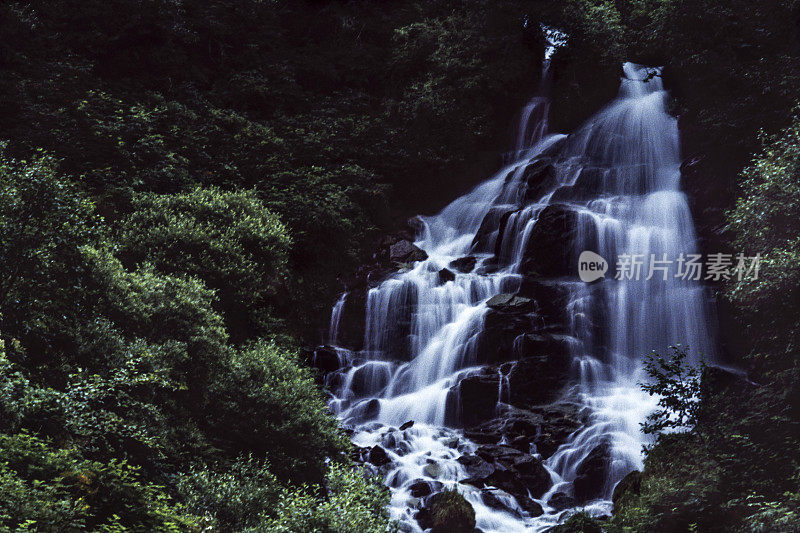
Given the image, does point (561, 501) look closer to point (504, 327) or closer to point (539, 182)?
point (504, 327)

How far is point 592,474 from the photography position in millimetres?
14859

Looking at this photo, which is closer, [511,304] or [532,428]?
[532,428]

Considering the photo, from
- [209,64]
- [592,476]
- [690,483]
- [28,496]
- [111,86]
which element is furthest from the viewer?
[209,64]

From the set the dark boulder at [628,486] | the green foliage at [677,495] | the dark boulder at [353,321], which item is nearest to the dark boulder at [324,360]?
the dark boulder at [353,321]

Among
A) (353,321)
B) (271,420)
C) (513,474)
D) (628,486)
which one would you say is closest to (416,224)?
(353,321)

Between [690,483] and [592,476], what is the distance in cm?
383

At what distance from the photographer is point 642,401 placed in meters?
16.9

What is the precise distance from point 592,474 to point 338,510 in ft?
24.5

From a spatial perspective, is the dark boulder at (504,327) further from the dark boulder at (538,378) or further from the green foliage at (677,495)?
the green foliage at (677,495)

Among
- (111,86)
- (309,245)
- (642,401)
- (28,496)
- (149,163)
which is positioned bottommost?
(642,401)

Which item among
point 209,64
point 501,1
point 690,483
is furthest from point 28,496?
point 501,1

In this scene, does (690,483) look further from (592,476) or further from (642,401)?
(642,401)

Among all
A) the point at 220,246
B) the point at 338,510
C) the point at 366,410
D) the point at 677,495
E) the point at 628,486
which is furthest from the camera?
the point at 366,410

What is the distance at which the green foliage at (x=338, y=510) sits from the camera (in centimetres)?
966
